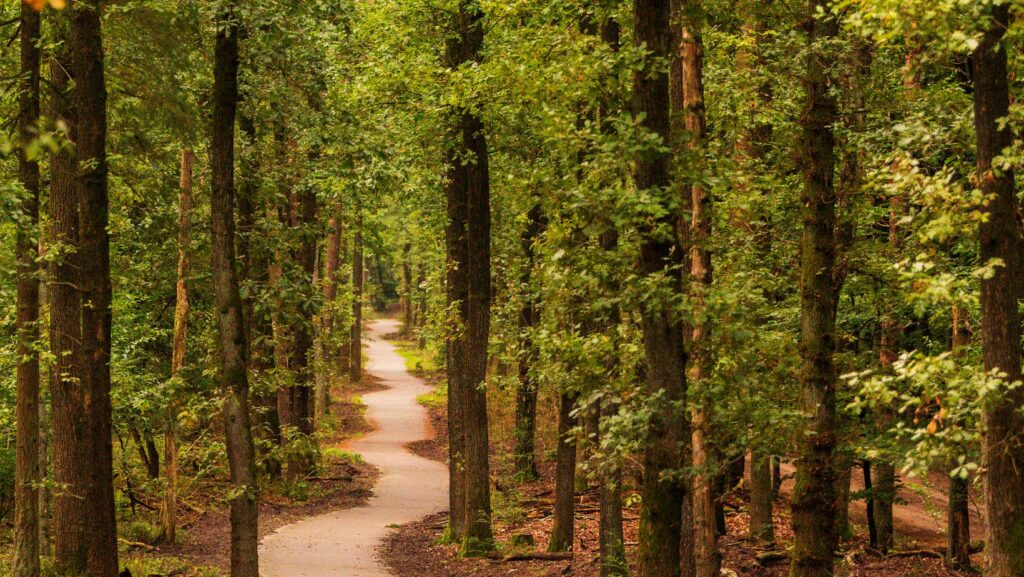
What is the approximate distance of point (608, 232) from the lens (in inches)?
443

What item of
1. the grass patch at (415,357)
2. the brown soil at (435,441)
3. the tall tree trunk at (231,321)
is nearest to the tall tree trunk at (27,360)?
the tall tree trunk at (231,321)

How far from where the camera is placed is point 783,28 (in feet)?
36.8

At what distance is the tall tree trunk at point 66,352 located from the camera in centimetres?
1153

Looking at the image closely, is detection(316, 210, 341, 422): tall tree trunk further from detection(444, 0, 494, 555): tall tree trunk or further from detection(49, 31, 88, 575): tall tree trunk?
detection(49, 31, 88, 575): tall tree trunk

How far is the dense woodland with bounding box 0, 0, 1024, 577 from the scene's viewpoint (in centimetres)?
763

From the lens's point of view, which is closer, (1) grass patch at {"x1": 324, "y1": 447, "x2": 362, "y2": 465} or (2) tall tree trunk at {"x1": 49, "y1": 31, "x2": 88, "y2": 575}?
(2) tall tree trunk at {"x1": 49, "y1": 31, "x2": 88, "y2": 575}

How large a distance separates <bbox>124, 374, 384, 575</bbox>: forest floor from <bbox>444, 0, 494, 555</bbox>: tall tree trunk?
445cm

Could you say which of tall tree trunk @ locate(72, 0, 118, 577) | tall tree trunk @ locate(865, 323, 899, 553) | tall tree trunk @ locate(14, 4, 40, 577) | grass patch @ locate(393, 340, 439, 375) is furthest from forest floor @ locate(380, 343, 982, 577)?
grass patch @ locate(393, 340, 439, 375)

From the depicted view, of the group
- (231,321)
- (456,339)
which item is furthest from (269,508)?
(231,321)

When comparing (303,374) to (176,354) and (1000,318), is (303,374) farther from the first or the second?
(1000,318)

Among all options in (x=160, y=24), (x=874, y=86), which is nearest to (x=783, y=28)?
(x=874, y=86)

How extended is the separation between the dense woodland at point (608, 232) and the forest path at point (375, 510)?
2.19m

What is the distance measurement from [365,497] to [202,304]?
7816 mm

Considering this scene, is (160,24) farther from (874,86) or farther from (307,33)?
(874,86)
